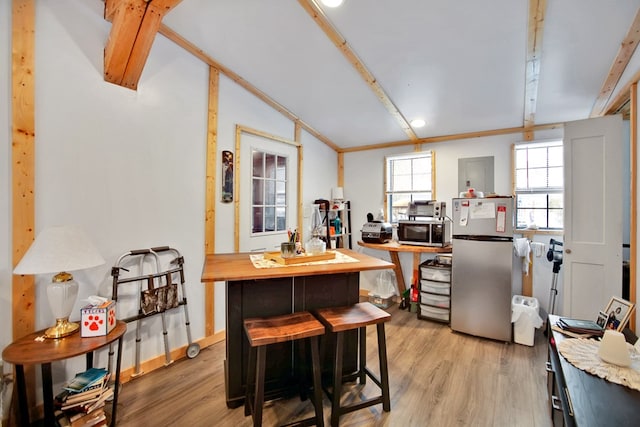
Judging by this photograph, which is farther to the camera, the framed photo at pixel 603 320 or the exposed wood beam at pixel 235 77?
the exposed wood beam at pixel 235 77

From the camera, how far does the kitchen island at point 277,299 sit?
187 centimetres

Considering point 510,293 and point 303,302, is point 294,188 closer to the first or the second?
point 303,302

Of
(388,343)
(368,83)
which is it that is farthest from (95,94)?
(388,343)

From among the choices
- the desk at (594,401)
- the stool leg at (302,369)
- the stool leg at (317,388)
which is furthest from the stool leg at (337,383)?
the desk at (594,401)

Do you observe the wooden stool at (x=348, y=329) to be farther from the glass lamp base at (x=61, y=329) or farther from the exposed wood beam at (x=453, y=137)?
the exposed wood beam at (x=453, y=137)

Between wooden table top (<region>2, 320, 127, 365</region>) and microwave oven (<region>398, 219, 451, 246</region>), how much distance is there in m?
3.03

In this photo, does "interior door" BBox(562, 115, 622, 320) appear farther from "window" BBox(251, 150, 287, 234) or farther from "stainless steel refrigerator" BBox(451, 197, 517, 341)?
"window" BBox(251, 150, 287, 234)

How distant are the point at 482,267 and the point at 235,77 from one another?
3.23 meters

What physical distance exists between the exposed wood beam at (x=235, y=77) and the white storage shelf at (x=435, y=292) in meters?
2.41

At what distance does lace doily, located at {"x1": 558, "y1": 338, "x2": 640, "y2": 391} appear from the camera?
1.19 m

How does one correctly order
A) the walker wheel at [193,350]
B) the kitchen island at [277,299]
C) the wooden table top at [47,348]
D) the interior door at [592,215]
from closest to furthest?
1. the wooden table top at [47,348]
2. the kitchen island at [277,299]
3. the interior door at [592,215]
4. the walker wheel at [193,350]

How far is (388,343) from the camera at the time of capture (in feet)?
9.51

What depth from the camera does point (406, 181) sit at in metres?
4.30

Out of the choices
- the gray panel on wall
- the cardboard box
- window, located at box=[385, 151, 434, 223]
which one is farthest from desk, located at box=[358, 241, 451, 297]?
the cardboard box
